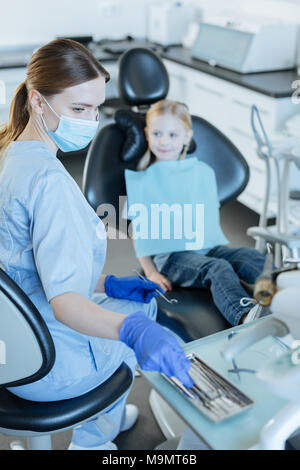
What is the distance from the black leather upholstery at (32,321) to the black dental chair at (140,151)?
0.51 m

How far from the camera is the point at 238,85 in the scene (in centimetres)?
303

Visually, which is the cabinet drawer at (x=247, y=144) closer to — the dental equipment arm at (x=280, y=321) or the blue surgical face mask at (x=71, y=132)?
the blue surgical face mask at (x=71, y=132)

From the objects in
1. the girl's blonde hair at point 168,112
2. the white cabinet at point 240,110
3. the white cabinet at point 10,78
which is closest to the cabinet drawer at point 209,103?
the white cabinet at point 240,110

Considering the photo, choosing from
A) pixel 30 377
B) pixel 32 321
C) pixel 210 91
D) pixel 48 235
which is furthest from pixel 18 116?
pixel 210 91

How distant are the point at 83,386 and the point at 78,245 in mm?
357

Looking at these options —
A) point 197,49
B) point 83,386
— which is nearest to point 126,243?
point 197,49

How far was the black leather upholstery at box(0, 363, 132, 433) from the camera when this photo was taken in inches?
45.1

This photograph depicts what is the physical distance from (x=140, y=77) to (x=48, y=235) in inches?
42.9

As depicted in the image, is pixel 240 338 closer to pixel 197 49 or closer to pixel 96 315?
pixel 96 315

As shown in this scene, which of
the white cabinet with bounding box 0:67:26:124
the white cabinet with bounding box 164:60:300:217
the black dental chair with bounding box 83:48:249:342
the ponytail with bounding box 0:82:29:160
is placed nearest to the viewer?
the ponytail with bounding box 0:82:29:160

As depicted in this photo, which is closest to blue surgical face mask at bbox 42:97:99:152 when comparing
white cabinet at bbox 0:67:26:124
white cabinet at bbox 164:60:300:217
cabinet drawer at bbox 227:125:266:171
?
white cabinet at bbox 164:60:300:217

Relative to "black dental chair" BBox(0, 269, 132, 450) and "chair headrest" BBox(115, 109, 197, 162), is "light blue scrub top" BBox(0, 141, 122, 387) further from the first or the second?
"chair headrest" BBox(115, 109, 197, 162)

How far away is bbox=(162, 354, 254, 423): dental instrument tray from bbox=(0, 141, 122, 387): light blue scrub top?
0.28m

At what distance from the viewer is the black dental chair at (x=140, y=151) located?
5.45 feet
